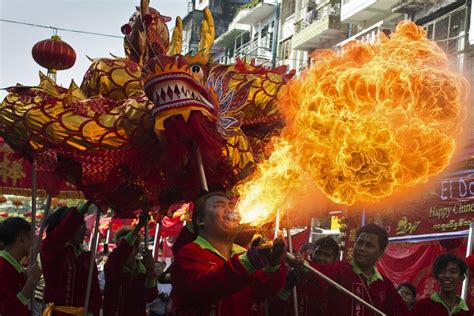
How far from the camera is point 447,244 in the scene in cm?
777

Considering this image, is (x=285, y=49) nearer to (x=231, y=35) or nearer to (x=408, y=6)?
(x=231, y=35)

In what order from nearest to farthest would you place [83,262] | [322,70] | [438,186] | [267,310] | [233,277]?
[233,277] < [267,310] < [322,70] < [83,262] < [438,186]

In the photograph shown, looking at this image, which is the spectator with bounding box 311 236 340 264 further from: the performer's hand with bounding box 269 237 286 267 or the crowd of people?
the performer's hand with bounding box 269 237 286 267

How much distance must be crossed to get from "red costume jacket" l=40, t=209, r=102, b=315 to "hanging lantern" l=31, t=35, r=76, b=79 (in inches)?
80.3

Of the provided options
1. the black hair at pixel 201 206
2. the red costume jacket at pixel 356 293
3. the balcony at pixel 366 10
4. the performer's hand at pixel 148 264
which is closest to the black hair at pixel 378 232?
the red costume jacket at pixel 356 293

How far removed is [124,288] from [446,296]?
2455 millimetres

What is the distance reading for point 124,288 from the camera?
6273mm

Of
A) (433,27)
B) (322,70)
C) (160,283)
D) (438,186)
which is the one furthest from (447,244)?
(433,27)

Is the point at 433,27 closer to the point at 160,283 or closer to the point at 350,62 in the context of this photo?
the point at 160,283

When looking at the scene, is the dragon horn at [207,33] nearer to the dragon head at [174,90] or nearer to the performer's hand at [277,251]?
the dragon head at [174,90]

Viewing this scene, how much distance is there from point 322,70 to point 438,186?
9.85 ft

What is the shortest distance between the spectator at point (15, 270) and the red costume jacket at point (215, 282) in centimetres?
116

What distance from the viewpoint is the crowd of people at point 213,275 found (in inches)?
147

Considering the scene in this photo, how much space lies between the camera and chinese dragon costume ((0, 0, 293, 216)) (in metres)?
4.53
